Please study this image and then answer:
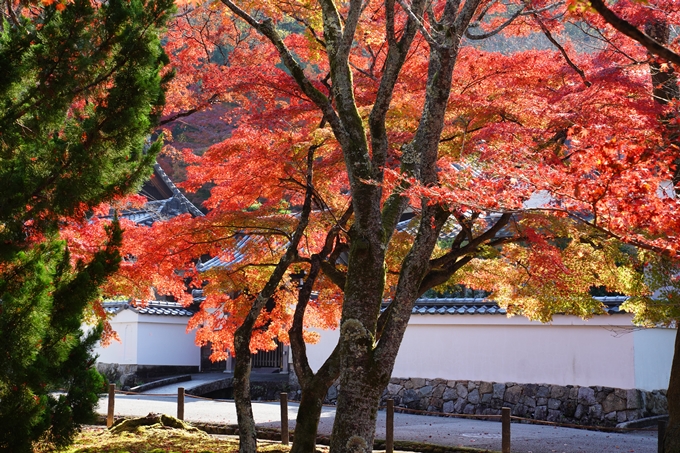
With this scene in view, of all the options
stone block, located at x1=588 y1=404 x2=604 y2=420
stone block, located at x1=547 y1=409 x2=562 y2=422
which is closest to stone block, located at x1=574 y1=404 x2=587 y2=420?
stone block, located at x1=588 y1=404 x2=604 y2=420

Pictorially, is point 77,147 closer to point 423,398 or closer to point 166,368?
point 423,398

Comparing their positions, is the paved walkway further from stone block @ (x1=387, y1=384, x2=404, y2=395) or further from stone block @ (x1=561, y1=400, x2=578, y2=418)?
stone block @ (x1=387, y1=384, x2=404, y2=395)

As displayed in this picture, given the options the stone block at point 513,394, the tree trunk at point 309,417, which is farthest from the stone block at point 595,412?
the tree trunk at point 309,417

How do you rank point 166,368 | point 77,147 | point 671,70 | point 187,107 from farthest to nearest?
point 166,368 → point 187,107 → point 671,70 → point 77,147

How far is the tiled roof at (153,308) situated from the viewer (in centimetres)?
2203

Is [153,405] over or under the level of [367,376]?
under

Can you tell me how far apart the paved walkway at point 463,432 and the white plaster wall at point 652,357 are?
51.8 inches

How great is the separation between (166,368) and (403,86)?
15.8 m

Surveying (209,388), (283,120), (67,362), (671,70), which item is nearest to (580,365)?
(671,70)

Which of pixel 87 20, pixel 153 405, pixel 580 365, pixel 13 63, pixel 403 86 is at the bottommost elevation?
pixel 153 405

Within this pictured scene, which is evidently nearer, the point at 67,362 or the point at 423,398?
the point at 67,362

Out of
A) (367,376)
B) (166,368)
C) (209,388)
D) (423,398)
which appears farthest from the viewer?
(166,368)

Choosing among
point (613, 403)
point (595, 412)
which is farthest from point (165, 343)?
point (613, 403)

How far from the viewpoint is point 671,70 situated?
9.10m
